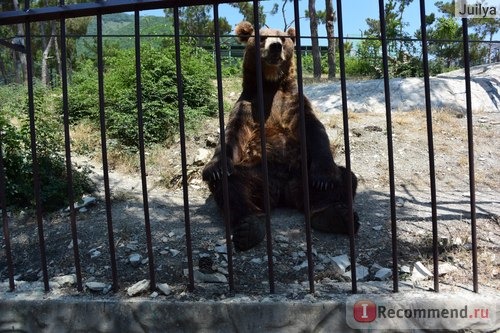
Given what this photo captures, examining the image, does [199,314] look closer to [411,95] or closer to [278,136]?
[278,136]

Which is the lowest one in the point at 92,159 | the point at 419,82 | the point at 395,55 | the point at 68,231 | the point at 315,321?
the point at 315,321

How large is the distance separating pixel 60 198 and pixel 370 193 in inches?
132

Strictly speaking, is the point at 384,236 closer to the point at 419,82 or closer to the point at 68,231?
the point at 68,231

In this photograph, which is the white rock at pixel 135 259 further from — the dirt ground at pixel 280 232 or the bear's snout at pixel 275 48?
the bear's snout at pixel 275 48

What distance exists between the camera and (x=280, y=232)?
4223 mm

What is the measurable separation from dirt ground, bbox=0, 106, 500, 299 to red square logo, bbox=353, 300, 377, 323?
1.17 ft

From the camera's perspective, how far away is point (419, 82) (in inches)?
392

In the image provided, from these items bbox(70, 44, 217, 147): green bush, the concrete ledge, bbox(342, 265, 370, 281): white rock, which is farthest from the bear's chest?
bbox(70, 44, 217, 147): green bush

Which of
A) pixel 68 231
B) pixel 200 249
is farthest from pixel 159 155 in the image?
pixel 200 249

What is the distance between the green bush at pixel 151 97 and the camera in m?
7.40

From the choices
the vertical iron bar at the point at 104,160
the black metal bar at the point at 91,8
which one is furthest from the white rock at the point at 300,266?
the black metal bar at the point at 91,8

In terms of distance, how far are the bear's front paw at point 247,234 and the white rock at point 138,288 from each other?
94cm

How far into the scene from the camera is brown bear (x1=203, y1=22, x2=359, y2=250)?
4.13 metres

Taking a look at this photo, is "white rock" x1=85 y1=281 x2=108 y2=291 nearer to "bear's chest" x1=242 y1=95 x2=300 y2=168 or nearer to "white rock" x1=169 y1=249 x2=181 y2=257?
"white rock" x1=169 y1=249 x2=181 y2=257
